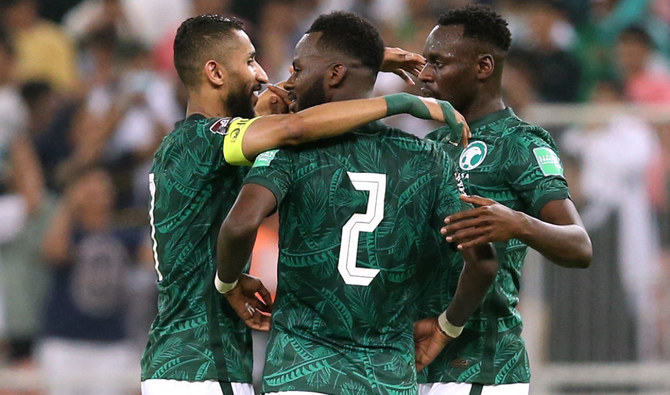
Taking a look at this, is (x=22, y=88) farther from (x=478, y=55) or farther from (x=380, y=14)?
(x=478, y=55)

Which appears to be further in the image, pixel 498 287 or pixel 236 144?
pixel 498 287

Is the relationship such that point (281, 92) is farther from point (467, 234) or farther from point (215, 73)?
point (467, 234)

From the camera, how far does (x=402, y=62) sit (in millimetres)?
4941

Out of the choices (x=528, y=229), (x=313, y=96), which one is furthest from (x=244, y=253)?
(x=528, y=229)

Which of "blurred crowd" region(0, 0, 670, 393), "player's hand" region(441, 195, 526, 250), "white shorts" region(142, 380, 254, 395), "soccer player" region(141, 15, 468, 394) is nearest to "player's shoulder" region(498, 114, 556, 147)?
"soccer player" region(141, 15, 468, 394)

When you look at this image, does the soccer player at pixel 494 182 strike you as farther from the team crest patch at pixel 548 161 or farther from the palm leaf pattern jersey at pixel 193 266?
the palm leaf pattern jersey at pixel 193 266

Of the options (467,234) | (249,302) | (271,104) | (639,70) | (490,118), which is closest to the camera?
(467,234)

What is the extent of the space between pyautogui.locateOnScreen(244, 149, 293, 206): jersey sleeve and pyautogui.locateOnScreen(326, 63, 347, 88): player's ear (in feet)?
1.07

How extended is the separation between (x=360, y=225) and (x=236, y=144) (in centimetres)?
58

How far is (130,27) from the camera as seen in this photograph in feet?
34.8

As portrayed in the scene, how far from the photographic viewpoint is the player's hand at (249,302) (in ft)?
13.9

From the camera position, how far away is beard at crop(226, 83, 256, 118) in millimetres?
4585

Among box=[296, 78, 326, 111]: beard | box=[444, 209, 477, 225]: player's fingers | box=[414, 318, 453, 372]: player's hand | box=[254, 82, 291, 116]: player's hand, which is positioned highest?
box=[254, 82, 291, 116]: player's hand

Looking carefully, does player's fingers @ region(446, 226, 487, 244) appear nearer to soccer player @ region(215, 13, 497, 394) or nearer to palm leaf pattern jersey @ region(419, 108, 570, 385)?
soccer player @ region(215, 13, 497, 394)
